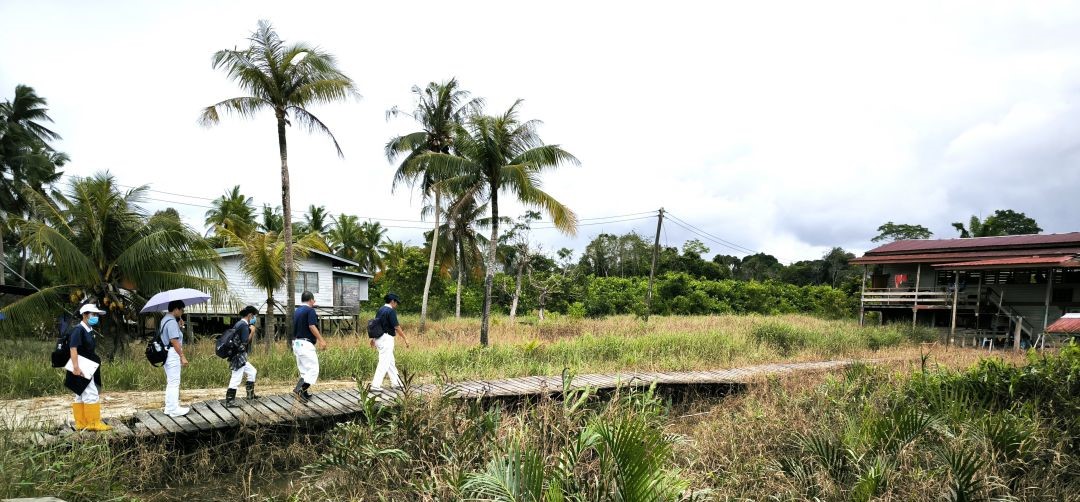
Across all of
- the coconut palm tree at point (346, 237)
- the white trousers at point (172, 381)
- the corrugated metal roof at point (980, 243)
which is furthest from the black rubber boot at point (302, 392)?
the coconut palm tree at point (346, 237)

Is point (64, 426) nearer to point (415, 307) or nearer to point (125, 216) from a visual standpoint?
point (125, 216)

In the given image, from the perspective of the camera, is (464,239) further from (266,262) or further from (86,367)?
(86,367)

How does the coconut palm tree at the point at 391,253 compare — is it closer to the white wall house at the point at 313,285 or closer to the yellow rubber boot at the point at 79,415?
the white wall house at the point at 313,285

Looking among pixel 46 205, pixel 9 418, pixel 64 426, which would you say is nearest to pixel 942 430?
pixel 64 426

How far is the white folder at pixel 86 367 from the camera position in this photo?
6.94 meters

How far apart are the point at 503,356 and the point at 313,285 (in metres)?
14.1

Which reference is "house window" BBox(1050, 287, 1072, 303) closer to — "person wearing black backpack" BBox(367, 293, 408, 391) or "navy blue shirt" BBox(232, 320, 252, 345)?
"person wearing black backpack" BBox(367, 293, 408, 391)

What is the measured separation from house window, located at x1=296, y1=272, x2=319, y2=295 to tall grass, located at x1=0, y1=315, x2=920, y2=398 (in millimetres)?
6667

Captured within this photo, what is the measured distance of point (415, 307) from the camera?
35219 millimetres

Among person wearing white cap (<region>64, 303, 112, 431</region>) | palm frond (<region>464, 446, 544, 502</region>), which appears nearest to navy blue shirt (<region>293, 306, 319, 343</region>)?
person wearing white cap (<region>64, 303, 112, 431</region>)

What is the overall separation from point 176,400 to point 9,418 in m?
1.98

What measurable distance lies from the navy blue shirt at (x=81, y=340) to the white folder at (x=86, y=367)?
0.34ft

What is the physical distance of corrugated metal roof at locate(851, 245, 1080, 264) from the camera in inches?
929

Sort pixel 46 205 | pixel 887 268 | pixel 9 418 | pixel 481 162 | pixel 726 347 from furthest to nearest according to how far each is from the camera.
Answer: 1. pixel 887 268
2. pixel 481 162
3. pixel 726 347
4. pixel 46 205
5. pixel 9 418
